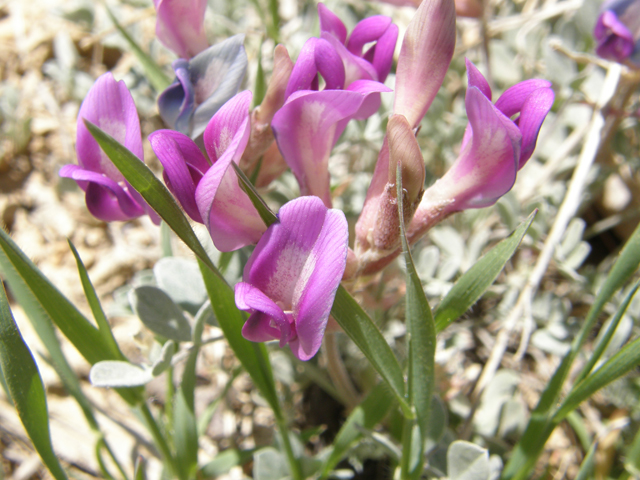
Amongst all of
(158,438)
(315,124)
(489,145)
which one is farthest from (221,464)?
(489,145)

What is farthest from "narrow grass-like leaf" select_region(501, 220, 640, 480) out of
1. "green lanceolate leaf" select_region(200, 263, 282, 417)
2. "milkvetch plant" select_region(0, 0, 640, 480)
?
"green lanceolate leaf" select_region(200, 263, 282, 417)

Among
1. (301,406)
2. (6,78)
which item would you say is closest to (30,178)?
(6,78)

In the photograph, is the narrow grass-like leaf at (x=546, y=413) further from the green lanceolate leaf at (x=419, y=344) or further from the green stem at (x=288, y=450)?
the green stem at (x=288, y=450)

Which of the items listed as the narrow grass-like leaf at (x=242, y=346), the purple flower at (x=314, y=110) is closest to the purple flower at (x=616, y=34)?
the purple flower at (x=314, y=110)

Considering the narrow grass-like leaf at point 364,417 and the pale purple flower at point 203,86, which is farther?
the narrow grass-like leaf at point 364,417

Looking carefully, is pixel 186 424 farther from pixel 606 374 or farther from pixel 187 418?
pixel 606 374
